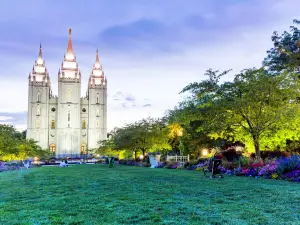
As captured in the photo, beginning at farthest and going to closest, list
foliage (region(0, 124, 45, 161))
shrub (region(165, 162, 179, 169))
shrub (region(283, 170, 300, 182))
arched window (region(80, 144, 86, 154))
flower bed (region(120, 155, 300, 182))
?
arched window (region(80, 144, 86, 154)), foliage (region(0, 124, 45, 161)), shrub (region(165, 162, 179, 169)), flower bed (region(120, 155, 300, 182)), shrub (region(283, 170, 300, 182))

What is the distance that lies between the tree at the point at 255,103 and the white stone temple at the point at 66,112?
254 feet

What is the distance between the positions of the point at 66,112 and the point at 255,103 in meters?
80.3

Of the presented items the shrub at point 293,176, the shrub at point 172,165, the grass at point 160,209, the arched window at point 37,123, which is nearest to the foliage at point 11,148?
the shrub at point 172,165

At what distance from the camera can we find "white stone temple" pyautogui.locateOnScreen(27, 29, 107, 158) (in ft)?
299

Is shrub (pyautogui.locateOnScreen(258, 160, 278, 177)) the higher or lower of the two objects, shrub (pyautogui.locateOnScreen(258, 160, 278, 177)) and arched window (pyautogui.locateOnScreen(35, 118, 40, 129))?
the lower

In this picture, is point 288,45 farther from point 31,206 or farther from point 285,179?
A: point 31,206

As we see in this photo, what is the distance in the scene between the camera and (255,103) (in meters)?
17.1

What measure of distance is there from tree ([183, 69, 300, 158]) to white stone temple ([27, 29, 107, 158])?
7728 centimetres

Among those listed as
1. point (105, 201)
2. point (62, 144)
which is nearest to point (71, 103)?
point (62, 144)

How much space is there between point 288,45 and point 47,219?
28.3 m

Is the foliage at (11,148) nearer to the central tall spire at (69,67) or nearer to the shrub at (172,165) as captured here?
the shrub at (172,165)

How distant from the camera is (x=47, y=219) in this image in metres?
4.80

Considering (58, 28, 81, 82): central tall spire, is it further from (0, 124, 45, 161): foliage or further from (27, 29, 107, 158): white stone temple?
(0, 124, 45, 161): foliage

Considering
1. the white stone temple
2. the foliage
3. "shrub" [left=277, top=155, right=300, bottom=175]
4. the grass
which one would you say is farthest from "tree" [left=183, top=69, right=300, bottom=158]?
the white stone temple
